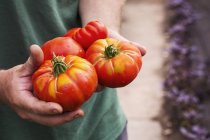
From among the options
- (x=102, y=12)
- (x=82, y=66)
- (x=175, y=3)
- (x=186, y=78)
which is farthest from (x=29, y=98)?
(x=175, y=3)

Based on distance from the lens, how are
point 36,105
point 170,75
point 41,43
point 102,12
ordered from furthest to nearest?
point 170,75 < point 102,12 < point 41,43 < point 36,105

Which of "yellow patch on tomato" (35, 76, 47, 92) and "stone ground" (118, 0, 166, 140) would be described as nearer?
"yellow patch on tomato" (35, 76, 47, 92)

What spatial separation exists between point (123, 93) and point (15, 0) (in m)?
2.48

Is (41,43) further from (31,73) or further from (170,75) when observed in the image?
(170,75)

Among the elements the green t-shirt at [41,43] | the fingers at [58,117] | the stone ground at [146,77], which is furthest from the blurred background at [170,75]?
the fingers at [58,117]

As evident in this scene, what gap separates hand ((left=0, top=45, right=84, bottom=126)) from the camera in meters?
1.34

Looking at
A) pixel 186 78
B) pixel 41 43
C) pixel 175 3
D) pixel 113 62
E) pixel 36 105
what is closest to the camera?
pixel 36 105

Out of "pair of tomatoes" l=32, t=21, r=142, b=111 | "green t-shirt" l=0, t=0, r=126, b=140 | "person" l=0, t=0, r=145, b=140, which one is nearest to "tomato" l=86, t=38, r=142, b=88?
"pair of tomatoes" l=32, t=21, r=142, b=111

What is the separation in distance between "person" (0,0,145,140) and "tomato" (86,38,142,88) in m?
0.11

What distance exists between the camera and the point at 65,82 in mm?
1354

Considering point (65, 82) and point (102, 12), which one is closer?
point (65, 82)

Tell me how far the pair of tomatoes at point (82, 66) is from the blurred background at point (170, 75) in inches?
82.3

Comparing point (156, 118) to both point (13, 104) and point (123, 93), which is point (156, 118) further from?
point (13, 104)

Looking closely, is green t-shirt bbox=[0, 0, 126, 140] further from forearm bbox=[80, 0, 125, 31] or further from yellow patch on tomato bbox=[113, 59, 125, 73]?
yellow patch on tomato bbox=[113, 59, 125, 73]
